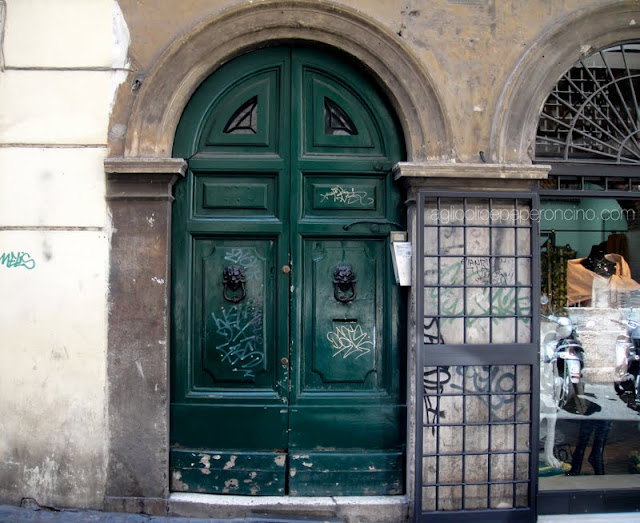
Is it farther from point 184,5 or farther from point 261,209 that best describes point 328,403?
point 184,5

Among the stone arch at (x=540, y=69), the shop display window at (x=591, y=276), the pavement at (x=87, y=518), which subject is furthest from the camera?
the shop display window at (x=591, y=276)

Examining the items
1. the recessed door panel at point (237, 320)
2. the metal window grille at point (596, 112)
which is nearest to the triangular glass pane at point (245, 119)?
the recessed door panel at point (237, 320)

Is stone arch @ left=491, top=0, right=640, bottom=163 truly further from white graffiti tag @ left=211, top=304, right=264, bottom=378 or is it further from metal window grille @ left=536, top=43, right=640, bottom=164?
white graffiti tag @ left=211, top=304, right=264, bottom=378

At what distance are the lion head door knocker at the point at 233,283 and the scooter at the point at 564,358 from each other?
2336mm

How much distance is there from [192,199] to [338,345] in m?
1.51

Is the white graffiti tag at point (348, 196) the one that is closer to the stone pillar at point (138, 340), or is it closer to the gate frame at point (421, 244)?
the gate frame at point (421, 244)

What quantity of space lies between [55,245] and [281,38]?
2.18m

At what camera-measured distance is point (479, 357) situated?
4.04 m

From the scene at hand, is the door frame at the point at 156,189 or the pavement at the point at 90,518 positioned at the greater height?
the door frame at the point at 156,189

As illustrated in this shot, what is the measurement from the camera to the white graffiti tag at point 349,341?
4.23 m

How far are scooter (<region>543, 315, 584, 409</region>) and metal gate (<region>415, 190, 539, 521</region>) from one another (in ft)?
1.44

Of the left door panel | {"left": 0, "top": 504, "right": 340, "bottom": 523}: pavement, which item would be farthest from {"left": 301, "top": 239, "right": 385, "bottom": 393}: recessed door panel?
{"left": 0, "top": 504, "right": 340, "bottom": 523}: pavement

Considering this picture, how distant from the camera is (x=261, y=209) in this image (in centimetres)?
423

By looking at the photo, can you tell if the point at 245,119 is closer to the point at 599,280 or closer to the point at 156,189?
the point at 156,189
